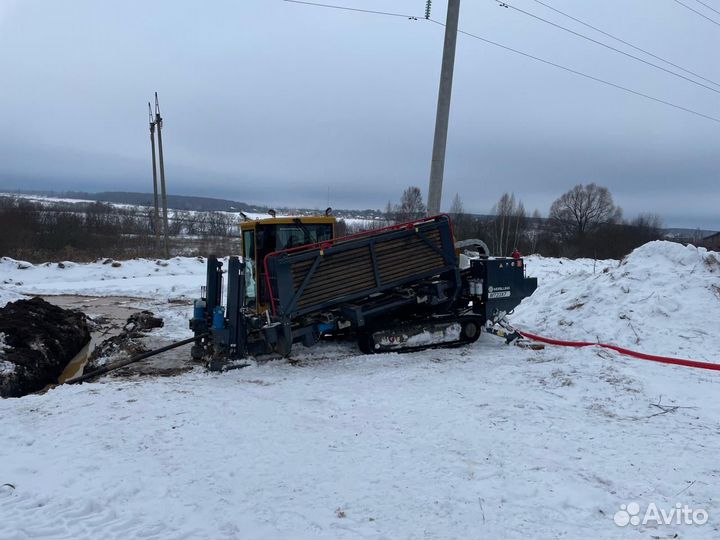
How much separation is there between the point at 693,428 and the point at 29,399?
7.60 m

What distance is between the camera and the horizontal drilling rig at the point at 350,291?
25.1ft

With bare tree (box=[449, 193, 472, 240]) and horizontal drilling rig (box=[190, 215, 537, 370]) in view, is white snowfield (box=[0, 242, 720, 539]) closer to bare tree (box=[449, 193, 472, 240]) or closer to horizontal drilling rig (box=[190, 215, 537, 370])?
horizontal drilling rig (box=[190, 215, 537, 370])

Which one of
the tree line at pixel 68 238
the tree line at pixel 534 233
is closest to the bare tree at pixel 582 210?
the tree line at pixel 534 233

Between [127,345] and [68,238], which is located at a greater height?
[127,345]

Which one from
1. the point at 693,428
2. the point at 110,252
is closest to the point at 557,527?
the point at 693,428

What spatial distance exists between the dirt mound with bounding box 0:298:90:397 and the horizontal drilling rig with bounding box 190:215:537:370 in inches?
106

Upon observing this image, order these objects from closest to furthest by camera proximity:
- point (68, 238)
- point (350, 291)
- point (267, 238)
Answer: point (350, 291), point (267, 238), point (68, 238)

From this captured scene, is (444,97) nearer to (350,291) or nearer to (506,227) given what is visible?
(350,291)

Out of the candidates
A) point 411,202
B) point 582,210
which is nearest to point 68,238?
point 411,202

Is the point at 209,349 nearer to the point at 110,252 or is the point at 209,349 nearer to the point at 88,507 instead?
the point at 88,507

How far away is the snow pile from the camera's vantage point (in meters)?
8.40

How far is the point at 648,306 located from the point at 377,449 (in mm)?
6927

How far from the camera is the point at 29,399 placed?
6031 millimetres

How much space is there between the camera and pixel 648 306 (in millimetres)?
9133
